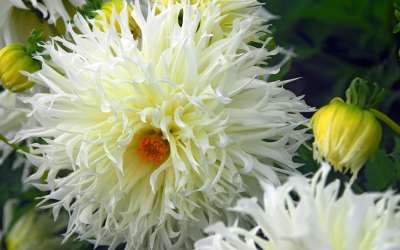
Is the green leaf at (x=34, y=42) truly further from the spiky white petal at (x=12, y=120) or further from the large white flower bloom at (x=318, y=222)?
the large white flower bloom at (x=318, y=222)

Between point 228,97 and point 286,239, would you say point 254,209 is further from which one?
point 228,97

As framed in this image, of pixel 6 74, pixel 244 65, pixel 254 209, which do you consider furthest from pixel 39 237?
pixel 254 209

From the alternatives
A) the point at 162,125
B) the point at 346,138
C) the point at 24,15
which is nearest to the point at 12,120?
the point at 24,15

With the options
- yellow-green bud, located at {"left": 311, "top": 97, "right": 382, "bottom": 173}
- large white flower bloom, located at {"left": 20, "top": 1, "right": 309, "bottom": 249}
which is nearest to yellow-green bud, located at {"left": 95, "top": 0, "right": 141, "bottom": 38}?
large white flower bloom, located at {"left": 20, "top": 1, "right": 309, "bottom": 249}

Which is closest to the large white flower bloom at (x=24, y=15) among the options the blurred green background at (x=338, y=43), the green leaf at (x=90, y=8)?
the green leaf at (x=90, y=8)

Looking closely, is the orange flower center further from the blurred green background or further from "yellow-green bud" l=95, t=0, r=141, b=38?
the blurred green background

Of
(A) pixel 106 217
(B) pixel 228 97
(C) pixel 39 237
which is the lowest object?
(C) pixel 39 237
